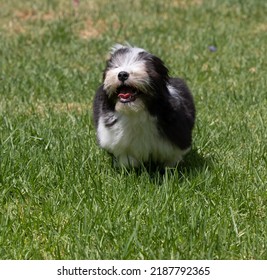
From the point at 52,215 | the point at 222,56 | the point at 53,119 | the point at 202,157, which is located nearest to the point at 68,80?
the point at 53,119

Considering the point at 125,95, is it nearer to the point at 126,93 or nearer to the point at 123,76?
the point at 126,93

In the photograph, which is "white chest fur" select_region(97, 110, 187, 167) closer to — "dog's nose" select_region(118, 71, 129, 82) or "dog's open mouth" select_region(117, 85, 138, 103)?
"dog's open mouth" select_region(117, 85, 138, 103)

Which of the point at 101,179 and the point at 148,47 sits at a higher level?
the point at 101,179

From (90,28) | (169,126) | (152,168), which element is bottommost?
(90,28)

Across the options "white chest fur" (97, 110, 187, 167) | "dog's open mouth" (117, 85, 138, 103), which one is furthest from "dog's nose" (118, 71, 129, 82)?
"white chest fur" (97, 110, 187, 167)

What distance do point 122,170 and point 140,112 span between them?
485mm

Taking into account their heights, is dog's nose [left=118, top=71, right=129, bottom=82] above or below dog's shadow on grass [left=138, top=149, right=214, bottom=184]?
above

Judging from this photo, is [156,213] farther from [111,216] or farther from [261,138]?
[261,138]

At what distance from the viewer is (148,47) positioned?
969 cm

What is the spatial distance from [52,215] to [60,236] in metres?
0.34

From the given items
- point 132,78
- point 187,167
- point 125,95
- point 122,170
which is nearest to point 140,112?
point 125,95

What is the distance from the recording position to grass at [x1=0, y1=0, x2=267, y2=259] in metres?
4.27

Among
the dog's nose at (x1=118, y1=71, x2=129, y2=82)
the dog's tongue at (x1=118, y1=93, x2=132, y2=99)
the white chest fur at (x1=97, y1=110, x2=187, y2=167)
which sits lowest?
A: the white chest fur at (x1=97, y1=110, x2=187, y2=167)

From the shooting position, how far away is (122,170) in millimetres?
5285
